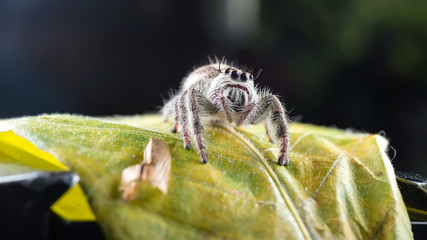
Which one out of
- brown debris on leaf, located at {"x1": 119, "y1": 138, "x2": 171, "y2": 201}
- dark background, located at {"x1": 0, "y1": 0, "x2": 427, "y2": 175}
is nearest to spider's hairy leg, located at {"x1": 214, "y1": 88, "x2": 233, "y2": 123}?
brown debris on leaf, located at {"x1": 119, "y1": 138, "x2": 171, "y2": 201}

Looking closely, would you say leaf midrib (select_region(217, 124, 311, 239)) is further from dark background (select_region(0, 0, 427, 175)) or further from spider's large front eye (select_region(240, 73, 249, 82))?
dark background (select_region(0, 0, 427, 175))

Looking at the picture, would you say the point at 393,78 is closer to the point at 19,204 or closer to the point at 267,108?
the point at 267,108

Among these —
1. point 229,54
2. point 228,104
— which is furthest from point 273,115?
point 229,54

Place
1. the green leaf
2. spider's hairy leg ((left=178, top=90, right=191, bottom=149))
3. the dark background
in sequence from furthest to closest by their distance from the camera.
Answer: the dark background, spider's hairy leg ((left=178, top=90, right=191, bottom=149)), the green leaf

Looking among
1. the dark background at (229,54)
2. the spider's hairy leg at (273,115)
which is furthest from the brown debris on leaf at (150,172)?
the dark background at (229,54)

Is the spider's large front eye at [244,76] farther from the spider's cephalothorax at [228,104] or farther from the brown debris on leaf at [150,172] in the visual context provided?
the brown debris on leaf at [150,172]
